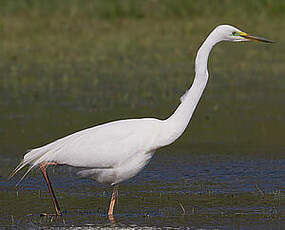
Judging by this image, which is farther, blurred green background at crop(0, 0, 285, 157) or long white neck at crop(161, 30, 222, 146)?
blurred green background at crop(0, 0, 285, 157)

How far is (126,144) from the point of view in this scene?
7289mm

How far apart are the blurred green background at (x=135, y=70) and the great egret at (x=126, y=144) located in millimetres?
2984

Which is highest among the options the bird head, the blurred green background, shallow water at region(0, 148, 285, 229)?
the bird head

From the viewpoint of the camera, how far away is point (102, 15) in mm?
23797

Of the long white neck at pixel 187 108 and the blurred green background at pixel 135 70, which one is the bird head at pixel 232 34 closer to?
the long white neck at pixel 187 108

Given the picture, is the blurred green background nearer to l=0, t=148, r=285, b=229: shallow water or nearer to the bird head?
l=0, t=148, r=285, b=229: shallow water

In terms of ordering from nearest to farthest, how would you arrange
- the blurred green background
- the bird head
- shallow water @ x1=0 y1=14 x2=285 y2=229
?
the bird head → shallow water @ x1=0 y1=14 x2=285 y2=229 → the blurred green background

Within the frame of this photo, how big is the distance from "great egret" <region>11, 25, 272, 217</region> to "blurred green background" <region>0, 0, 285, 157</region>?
2.98 metres

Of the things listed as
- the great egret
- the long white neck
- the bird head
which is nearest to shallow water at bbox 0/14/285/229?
the great egret

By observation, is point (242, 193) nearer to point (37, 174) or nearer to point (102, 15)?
point (37, 174)

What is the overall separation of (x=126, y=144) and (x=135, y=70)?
9.61 m

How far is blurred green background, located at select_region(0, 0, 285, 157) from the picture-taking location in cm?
1170

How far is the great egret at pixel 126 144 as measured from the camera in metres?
7.27

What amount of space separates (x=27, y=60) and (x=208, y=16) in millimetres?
7323
